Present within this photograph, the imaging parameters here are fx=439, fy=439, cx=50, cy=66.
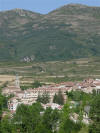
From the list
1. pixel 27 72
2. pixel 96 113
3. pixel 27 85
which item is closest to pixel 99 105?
pixel 96 113

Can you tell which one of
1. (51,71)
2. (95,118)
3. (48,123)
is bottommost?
(51,71)

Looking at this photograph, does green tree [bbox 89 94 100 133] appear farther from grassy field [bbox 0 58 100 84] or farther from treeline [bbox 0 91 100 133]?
grassy field [bbox 0 58 100 84]

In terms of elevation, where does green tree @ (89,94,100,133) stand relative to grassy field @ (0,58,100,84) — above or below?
above

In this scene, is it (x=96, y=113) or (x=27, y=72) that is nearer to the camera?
(x=96, y=113)

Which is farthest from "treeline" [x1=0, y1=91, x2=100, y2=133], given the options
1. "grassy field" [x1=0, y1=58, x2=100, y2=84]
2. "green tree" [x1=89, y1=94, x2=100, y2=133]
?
"grassy field" [x1=0, y1=58, x2=100, y2=84]

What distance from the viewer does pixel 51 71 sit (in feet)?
494

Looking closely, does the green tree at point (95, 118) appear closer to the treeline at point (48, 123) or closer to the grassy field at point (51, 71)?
the treeline at point (48, 123)

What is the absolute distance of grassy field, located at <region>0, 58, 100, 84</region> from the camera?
416 feet

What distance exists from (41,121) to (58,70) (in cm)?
11140

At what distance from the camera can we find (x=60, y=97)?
74.6 meters

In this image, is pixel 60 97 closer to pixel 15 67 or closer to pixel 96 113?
pixel 96 113

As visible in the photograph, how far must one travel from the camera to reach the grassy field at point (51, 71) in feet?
416

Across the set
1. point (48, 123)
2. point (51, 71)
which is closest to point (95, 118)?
point (48, 123)

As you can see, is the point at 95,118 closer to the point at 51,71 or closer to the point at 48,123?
the point at 48,123
